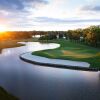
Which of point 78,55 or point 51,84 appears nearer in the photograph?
point 51,84

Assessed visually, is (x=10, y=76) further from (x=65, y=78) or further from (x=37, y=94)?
(x=37, y=94)

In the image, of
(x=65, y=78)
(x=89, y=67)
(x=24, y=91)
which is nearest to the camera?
(x=24, y=91)

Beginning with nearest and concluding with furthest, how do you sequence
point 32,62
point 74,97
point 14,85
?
point 74,97 < point 14,85 < point 32,62

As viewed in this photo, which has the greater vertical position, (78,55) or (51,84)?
(51,84)

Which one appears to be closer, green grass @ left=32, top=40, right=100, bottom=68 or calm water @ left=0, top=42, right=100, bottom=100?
calm water @ left=0, top=42, right=100, bottom=100

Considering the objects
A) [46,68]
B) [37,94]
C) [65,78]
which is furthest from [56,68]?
[37,94]

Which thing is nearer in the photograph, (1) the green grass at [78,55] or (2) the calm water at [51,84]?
(2) the calm water at [51,84]

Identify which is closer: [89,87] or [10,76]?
[89,87]
